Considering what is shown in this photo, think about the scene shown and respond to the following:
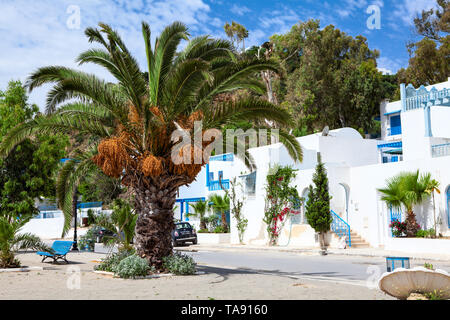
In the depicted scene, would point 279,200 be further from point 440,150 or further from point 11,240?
point 11,240

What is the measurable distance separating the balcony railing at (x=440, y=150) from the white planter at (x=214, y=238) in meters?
15.5

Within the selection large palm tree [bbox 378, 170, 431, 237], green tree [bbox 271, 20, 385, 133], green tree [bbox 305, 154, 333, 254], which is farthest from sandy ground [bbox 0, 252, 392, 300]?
green tree [bbox 271, 20, 385, 133]

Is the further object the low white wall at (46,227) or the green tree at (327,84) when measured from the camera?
the low white wall at (46,227)

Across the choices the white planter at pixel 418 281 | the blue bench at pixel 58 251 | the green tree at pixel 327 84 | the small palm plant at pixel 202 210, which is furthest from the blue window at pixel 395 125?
the white planter at pixel 418 281

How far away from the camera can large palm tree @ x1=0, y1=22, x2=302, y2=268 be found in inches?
492

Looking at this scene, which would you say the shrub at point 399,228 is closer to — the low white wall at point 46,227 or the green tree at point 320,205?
the green tree at point 320,205

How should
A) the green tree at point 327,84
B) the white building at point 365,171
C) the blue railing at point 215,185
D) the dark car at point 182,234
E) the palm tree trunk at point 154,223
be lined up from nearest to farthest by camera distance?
1. the palm tree trunk at point 154,223
2. the white building at point 365,171
3. the dark car at point 182,234
4. the blue railing at point 215,185
5. the green tree at point 327,84

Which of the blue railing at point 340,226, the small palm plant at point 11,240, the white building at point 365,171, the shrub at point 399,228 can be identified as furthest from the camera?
the blue railing at point 340,226

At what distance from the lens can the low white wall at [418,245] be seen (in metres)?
19.3

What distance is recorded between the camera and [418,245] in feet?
66.4

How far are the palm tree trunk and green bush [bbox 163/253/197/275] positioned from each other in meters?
0.20

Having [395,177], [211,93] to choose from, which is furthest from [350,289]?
[395,177]
